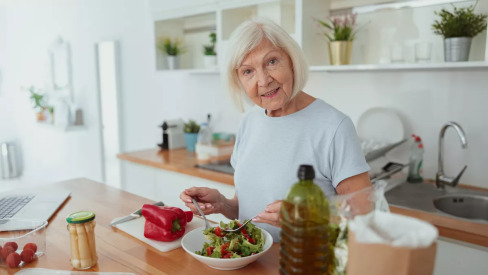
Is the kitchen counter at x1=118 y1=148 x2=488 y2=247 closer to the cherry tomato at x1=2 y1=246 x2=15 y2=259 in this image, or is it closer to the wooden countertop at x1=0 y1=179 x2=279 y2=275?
the wooden countertop at x1=0 y1=179 x2=279 y2=275

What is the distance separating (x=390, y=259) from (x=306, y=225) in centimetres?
16

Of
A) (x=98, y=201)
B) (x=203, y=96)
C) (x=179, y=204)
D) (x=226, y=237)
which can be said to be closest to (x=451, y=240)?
(x=226, y=237)

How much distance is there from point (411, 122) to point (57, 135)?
452 centimetres

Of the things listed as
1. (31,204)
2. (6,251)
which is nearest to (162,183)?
(31,204)

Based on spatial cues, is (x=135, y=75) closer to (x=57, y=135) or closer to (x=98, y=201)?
(x=57, y=135)

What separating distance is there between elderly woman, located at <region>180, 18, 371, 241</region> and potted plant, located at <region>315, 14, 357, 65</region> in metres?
0.89

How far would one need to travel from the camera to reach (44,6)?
5.12 meters

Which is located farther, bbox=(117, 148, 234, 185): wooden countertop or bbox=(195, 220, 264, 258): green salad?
bbox=(117, 148, 234, 185): wooden countertop

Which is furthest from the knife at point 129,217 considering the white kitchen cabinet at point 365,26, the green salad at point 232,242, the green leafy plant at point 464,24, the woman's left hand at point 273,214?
the green leafy plant at point 464,24

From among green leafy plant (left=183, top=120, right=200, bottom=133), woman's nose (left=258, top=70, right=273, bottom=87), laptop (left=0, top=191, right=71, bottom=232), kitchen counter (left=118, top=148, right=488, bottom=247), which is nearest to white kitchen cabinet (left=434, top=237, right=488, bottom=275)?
kitchen counter (left=118, top=148, right=488, bottom=247)

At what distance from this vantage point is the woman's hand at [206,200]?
53.0 inches

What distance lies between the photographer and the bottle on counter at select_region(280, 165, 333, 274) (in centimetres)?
75

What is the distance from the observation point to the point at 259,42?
1.28 metres

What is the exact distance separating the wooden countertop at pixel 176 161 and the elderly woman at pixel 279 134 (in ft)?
2.90
